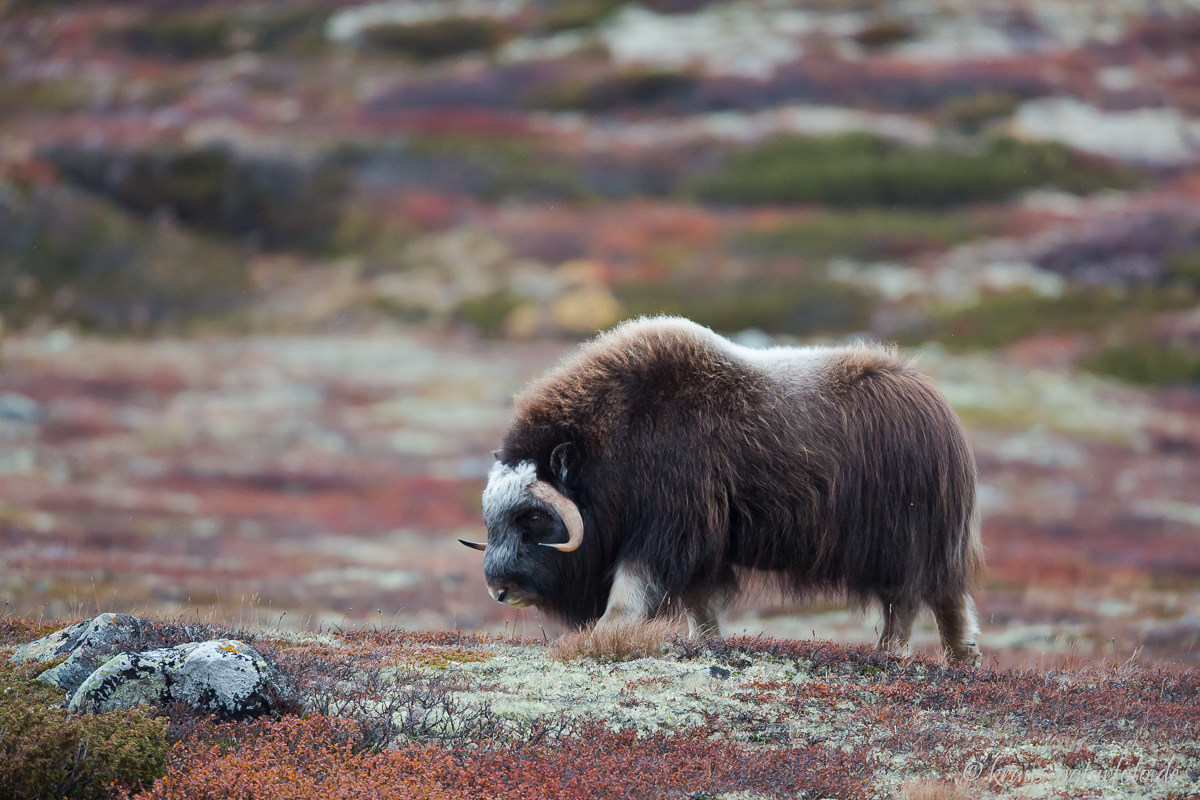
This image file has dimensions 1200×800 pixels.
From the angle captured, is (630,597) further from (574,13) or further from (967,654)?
(574,13)

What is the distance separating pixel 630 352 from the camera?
7070 mm

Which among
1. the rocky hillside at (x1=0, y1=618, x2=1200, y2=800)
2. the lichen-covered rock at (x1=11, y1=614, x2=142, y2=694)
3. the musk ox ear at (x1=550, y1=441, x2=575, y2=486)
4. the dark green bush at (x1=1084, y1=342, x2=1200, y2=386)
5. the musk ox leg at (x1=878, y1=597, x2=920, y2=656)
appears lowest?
the dark green bush at (x1=1084, y1=342, x2=1200, y2=386)

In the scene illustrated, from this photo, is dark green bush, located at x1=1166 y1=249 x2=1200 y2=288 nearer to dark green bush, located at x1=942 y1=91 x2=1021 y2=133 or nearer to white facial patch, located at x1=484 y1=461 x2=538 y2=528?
dark green bush, located at x1=942 y1=91 x2=1021 y2=133

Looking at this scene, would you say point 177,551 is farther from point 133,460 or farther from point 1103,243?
point 1103,243

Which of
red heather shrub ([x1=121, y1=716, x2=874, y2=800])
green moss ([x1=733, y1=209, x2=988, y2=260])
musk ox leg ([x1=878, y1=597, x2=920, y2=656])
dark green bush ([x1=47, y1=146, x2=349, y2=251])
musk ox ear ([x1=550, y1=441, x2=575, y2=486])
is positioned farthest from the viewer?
dark green bush ([x1=47, y1=146, x2=349, y2=251])

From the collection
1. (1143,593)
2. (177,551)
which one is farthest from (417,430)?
(1143,593)

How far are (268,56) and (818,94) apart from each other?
1767 cm

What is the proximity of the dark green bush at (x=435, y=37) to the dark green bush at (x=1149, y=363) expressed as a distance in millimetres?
23579

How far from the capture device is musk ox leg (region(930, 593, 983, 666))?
284 inches

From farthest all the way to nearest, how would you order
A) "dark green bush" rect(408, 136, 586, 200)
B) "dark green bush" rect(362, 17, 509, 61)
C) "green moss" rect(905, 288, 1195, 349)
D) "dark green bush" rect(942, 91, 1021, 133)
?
"dark green bush" rect(362, 17, 509, 61), "dark green bush" rect(942, 91, 1021, 133), "dark green bush" rect(408, 136, 586, 200), "green moss" rect(905, 288, 1195, 349)

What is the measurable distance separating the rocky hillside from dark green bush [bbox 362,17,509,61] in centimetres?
3600

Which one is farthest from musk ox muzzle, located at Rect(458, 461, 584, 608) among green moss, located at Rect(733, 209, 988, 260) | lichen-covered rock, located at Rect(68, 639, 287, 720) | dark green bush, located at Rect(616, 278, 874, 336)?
green moss, located at Rect(733, 209, 988, 260)

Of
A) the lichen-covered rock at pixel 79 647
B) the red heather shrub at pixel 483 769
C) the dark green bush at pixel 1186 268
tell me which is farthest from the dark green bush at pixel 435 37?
A: the red heather shrub at pixel 483 769

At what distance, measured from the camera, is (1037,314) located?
26141 mm
